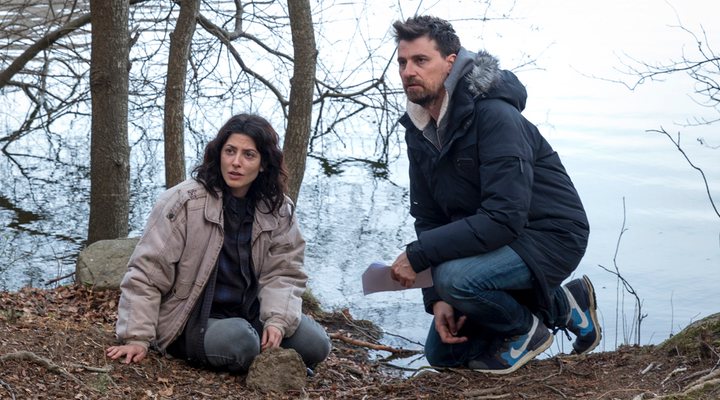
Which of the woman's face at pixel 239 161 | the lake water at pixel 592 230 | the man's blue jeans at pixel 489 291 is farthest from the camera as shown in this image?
the lake water at pixel 592 230

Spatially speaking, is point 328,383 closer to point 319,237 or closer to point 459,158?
point 459,158

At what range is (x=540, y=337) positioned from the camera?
A: 445 centimetres

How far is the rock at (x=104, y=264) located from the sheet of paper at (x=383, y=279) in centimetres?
201

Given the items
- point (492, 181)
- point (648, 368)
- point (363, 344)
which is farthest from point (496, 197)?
point (363, 344)

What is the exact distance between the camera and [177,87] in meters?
6.68

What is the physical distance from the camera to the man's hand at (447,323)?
14.8 feet

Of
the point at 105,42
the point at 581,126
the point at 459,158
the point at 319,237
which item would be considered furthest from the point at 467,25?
the point at 459,158

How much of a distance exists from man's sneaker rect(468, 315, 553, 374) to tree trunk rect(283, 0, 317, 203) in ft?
8.19

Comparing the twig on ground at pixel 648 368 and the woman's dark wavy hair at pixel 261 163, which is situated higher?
the woman's dark wavy hair at pixel 261 163

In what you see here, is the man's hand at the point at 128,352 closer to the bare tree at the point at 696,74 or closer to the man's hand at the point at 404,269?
the man's hand at the point at 404,269

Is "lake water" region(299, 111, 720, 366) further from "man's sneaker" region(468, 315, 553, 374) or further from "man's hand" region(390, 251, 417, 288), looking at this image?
"man's hand" region(390, 251, 417, 288)

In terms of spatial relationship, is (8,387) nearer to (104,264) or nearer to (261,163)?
(261,163)

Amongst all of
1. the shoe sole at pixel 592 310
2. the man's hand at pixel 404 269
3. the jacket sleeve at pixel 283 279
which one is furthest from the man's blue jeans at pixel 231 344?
the shoe sole at pixel 592 310

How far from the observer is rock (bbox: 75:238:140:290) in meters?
5.84
